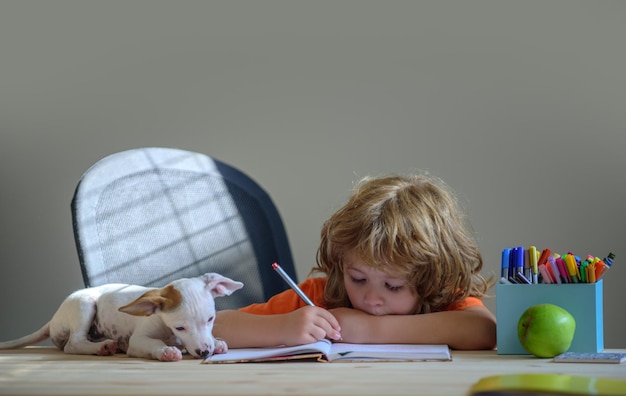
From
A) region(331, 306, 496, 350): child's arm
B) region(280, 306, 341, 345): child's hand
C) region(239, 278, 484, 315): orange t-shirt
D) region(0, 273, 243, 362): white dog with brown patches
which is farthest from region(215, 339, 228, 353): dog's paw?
region(239, 278, 484, 315): orange t-shirt

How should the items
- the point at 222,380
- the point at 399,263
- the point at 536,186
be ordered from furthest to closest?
the point at 536,186
the point at 399,263
the point at 222,380

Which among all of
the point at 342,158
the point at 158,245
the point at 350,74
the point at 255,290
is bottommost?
the point at 255,290

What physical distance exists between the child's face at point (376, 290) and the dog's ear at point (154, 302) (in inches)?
14.5

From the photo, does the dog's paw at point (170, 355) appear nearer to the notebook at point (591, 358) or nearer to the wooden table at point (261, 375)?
the wooden table at point (261, 375)

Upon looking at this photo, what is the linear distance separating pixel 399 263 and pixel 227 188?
0.82 m

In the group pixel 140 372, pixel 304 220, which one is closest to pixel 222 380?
pixel 140 372

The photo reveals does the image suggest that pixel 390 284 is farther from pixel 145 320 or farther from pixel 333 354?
pixel 145 320

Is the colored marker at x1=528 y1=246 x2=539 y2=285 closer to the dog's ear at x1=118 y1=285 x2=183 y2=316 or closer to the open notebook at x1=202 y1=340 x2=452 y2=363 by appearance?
the open notebook at x1=202 y1=340 x2=452 y2=363

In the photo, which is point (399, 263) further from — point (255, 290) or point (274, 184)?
point (274, 184)

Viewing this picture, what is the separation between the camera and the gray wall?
2.35 metres

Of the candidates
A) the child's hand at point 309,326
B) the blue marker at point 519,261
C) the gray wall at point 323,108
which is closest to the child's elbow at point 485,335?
the blue marker at point 519,261

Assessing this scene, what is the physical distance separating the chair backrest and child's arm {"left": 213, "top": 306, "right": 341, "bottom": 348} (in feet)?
1.61

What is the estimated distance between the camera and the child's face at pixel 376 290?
1.53 meters

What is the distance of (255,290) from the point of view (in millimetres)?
2164
